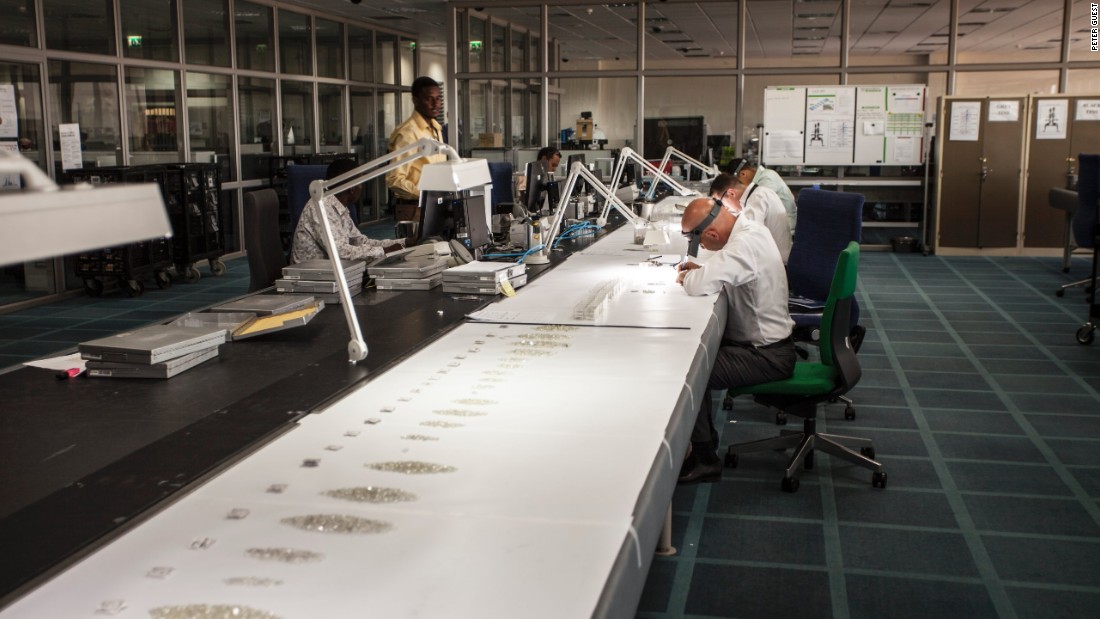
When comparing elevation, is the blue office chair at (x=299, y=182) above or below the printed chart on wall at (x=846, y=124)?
below

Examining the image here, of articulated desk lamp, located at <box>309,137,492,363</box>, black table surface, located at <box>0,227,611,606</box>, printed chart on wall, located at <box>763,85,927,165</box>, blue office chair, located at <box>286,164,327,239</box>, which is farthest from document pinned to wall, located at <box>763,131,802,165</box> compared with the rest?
articulated desk lamp, located at <box>309,137,492,363</box>

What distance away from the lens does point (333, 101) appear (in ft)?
43.5

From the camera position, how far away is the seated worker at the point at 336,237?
4.34 meters

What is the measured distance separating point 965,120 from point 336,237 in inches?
332

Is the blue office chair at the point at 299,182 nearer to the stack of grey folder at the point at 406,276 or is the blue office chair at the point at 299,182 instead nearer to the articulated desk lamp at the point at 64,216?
the stack of grey folder at the point at 406,276

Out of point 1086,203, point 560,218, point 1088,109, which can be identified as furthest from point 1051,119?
point 560,218

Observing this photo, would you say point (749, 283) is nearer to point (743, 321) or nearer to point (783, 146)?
point (743, 321)

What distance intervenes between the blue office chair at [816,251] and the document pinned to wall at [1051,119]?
675 centimetres

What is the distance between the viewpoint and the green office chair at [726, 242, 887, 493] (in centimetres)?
347

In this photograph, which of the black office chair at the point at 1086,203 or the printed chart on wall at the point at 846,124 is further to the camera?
the printed chart on wall at the point at 846,124

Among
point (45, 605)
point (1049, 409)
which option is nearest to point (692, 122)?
→ point (1049, 409)

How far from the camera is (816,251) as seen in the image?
491 centimetres

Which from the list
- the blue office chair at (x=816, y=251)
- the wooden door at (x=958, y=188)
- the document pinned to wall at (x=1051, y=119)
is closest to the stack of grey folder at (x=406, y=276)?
the blue office chair at (x=816, y=251)

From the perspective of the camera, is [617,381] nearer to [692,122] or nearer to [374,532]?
[374,532]
